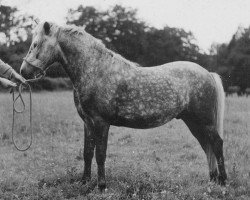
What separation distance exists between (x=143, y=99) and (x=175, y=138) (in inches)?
186

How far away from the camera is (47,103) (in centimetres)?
1578

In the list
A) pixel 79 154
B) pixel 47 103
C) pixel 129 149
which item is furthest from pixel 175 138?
pixel 47 103

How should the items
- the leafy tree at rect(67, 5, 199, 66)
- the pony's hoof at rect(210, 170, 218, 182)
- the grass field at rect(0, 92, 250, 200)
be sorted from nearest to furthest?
the grass field at rect(0, 92, 250, 200) → the pony's hoof at rect(210, 170, 218, 182) → the leafy tree at rect(67, 5, 199, 66)

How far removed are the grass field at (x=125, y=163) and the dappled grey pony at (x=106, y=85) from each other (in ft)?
1.47

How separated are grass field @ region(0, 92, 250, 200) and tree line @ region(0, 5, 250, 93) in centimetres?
2605

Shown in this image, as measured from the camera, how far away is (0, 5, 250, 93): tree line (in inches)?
1495

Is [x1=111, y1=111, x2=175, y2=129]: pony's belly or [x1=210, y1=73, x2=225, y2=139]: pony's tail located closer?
[x1=111, y1=111, x2=175, y2=129]: pony's belly

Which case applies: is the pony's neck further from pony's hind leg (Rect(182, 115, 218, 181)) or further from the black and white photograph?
pony's hind leg (Rect(182, 115, 218, 181))

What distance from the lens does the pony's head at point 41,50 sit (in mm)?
5441

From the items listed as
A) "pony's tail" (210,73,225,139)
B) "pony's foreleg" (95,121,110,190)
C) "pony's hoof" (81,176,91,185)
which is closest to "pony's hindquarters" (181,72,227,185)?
"pony's tail" (210,73,225,139)

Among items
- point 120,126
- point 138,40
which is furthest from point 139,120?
point 138,40

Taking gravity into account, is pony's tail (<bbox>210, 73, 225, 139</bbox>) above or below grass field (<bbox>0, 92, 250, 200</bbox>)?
above

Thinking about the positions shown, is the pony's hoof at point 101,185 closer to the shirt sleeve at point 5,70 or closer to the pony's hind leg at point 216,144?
the pony's hind leg at point 216,144

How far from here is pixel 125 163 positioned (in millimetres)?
7816
